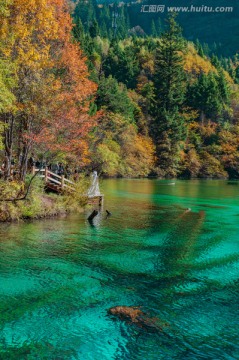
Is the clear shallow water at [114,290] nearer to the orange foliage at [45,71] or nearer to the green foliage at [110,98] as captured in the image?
the orange foliage at [45,71]

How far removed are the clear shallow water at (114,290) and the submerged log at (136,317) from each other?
0.52 feet

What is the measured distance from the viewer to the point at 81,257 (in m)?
15.0

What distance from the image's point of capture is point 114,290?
1143 centimetres

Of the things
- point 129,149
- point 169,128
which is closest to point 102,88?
point 129,149

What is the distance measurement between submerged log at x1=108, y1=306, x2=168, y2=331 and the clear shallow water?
0.16 m

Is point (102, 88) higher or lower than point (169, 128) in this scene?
higher

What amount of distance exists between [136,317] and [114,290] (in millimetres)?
1968

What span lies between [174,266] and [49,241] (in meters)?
5.96

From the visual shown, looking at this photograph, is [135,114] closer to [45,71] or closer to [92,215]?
[45,71]

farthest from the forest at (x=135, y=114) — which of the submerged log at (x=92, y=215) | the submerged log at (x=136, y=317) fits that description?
the submerged log at (x=136, y=317)

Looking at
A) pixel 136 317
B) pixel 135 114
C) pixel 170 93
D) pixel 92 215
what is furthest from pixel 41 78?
pixel 170 93

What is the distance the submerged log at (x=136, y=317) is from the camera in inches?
359

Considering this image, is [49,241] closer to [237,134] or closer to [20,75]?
[20,75]

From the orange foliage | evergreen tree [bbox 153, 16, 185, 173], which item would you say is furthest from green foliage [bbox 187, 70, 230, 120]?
the orange foliage
